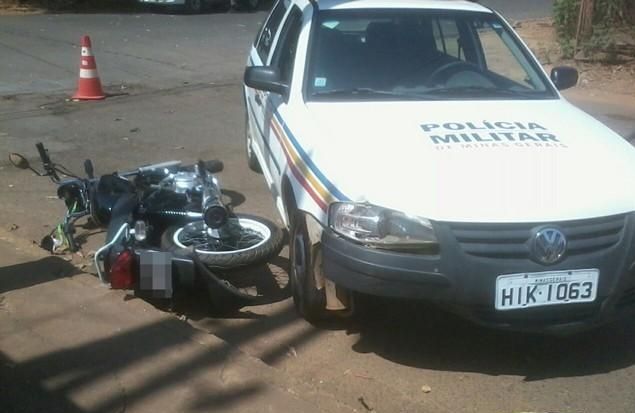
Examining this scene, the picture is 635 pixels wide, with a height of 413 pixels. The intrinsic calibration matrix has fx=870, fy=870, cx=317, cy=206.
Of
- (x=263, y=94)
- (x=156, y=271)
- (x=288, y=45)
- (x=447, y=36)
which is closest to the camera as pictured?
(x=156, y=271)

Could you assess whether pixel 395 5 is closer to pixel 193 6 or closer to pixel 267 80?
pixel 267 80

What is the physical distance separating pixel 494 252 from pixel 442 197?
0.35 m

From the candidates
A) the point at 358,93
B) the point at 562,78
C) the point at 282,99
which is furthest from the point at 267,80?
the point at 562,78

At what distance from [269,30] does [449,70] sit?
2.08 m

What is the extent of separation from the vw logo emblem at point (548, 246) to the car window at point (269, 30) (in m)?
3.29

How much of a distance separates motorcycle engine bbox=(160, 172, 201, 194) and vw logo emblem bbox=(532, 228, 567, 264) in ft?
8.20

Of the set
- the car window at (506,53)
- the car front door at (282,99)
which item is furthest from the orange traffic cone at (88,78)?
the car window at (506,53)

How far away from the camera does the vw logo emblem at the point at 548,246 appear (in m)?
3.92

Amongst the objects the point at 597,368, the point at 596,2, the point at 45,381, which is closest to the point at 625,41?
the point at 596,2

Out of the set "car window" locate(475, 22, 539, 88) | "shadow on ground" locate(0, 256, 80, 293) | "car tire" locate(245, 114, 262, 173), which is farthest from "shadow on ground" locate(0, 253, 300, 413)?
"car tire" locate(245, 114, 262, 173)

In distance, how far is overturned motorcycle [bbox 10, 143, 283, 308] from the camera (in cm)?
457

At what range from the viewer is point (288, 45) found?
603cm

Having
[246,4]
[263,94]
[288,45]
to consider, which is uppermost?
[288,45]

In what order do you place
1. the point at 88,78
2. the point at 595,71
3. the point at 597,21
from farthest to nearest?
the point at 597,21 < the point at 595,71 < the point at 88,78
